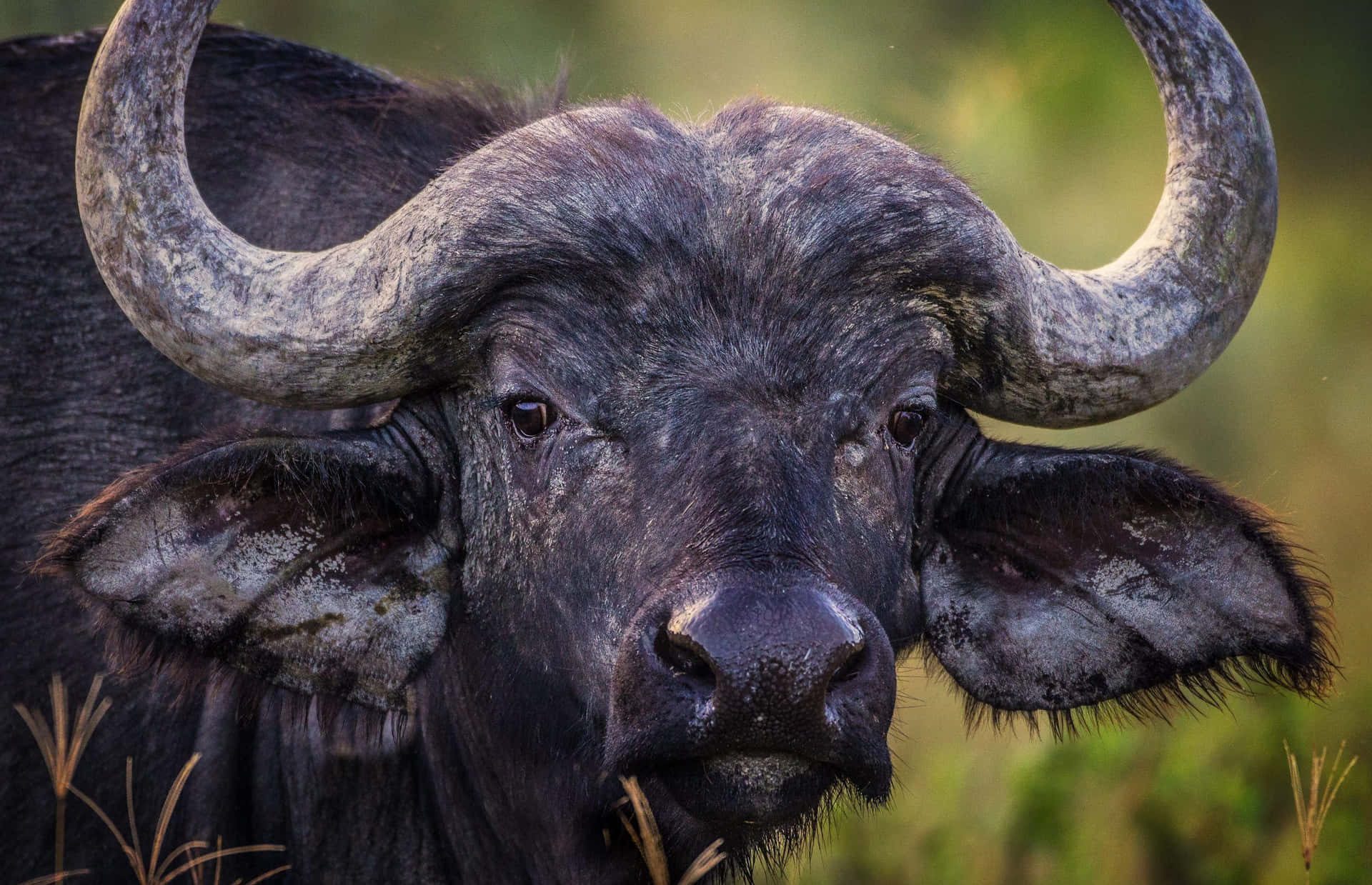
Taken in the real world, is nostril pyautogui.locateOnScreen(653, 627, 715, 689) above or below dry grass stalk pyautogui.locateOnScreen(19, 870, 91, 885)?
above

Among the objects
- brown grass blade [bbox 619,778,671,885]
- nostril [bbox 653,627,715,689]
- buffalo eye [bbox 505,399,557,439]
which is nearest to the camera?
nostril [bbox 653,627,715,689]

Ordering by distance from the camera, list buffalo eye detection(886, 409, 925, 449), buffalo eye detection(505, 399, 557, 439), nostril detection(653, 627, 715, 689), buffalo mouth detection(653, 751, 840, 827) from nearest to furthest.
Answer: nostril detection(653, 627, 715, 689) < buffalo mouth detection(653, 751, 840, 827) < buffalo eye detection(505, 399, 557, 439) < buffalo eye detection(886, 409, 925, 449)

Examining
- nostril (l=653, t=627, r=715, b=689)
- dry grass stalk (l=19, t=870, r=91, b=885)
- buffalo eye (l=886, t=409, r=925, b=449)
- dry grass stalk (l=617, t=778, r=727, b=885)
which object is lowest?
dry grass stalk (l=19, t=870, r=91, b=885)

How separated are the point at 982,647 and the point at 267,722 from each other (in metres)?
2.14

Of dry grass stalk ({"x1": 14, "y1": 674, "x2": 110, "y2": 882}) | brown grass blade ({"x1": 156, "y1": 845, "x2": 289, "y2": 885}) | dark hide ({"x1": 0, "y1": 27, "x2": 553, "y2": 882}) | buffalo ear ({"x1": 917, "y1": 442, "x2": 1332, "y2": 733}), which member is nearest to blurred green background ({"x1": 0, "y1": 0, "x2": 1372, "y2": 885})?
dark hide ({"x1": 0, "y1": 27, "x2": 553, "y2": 882})

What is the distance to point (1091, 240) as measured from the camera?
9.05 m

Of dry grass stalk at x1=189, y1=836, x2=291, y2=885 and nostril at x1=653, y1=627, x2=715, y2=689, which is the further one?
dry grass stalk at x1=189, y1=836, x2=291, y2=885

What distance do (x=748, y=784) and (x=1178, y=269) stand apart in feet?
6.19

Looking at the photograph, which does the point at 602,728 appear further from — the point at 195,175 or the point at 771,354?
the point at 195,175

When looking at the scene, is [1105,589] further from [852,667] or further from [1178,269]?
[852,667]

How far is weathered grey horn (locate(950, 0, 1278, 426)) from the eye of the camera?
3.54m

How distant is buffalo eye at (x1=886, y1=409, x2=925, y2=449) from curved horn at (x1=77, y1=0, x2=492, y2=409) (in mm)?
1148

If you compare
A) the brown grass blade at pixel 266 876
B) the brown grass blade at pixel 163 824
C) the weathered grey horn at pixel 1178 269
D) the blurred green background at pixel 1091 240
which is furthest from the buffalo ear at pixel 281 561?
the blurred green background at pixel 1091 240

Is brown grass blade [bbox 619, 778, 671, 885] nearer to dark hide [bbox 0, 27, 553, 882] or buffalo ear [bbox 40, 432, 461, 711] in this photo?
buffalo ear [bbox 40, 432, 461, 711]
